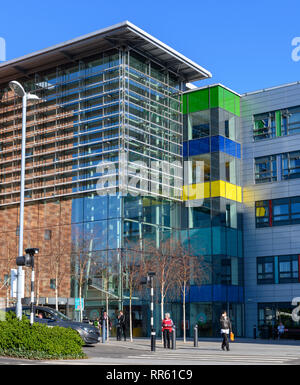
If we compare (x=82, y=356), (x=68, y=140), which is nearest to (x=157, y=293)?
(x=68, y=140)

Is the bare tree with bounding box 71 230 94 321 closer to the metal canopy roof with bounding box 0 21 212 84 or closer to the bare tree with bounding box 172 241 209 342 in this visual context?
the bare tree with bounding box 172 241 209 342

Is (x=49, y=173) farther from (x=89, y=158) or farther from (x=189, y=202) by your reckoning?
(x=189, y=202)

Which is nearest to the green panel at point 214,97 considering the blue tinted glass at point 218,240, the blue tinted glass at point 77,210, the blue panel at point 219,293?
the blue tinted glass at point 218,240

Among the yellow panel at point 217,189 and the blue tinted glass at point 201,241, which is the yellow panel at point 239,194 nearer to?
the yellow panel at point 217,189

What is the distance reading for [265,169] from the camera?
45906 mm

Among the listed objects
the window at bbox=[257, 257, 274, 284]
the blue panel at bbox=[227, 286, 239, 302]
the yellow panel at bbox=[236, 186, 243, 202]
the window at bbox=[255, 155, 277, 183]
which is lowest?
the blue panel at bbox=[227, 286, 239, 302]

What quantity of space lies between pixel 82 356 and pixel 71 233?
2356 cm

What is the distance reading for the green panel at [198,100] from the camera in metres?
45.9

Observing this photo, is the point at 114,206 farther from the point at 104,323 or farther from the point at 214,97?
the point at 214,97

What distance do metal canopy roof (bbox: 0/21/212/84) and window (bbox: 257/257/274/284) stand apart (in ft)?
48.5

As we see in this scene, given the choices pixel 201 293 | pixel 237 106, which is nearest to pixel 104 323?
pixel 201 293

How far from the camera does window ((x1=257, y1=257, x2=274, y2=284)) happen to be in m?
44.6

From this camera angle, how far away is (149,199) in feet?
140
